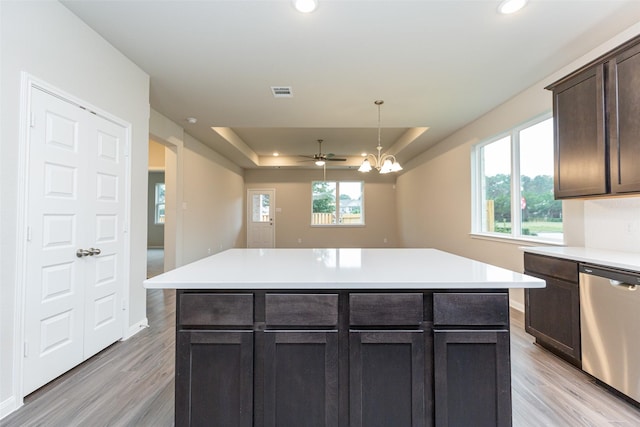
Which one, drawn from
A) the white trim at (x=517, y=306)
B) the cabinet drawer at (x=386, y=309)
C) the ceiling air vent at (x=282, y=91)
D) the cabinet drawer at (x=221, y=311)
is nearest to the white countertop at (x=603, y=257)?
the white trim at (x=517, y=306)

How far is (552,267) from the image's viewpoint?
2.36 m

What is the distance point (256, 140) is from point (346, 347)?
6006 mm

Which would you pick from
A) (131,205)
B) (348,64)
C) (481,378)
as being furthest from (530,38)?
(131,205)

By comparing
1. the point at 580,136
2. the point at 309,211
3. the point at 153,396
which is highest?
the point at 580,136

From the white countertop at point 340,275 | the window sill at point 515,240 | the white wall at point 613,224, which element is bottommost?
the white countertop at point 340,275

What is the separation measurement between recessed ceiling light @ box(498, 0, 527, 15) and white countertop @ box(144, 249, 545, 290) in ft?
5.93

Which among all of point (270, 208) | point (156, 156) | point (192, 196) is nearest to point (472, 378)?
point (192, 196)

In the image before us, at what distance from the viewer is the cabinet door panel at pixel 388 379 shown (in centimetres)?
137

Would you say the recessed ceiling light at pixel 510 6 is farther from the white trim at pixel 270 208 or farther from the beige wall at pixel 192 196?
the white trim at pixel 270 208

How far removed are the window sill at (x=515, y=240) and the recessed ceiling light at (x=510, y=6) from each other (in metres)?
2.22

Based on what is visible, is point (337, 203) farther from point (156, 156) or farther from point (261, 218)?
point (156, 156)

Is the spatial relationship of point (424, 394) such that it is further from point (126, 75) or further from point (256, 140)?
point (256, 140)

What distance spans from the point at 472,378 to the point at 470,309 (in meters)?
0.33

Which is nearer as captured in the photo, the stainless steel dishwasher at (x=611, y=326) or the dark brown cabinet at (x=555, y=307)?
the stainless steel dishwasher at (x=611, y=326)
